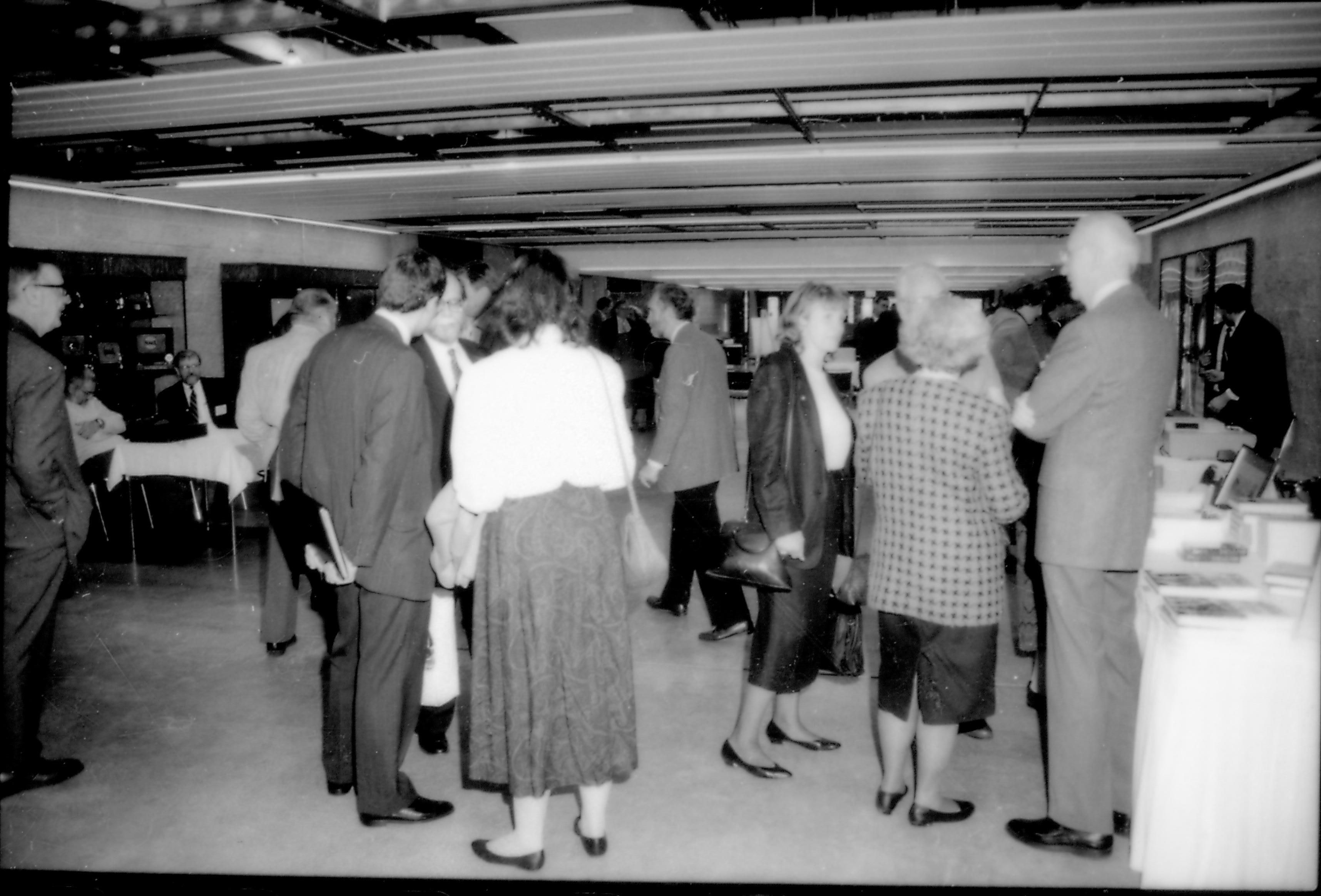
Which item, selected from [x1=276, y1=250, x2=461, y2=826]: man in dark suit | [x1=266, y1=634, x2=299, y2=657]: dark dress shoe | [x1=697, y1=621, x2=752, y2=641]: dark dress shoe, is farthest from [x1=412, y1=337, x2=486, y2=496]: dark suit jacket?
[x1=697, y1=621, x2=752, y2=641]: dark dress shoe

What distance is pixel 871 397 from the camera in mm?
2676

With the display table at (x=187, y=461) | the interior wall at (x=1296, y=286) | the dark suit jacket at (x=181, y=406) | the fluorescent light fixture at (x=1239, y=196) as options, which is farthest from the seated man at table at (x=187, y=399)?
the fluorescent light fixture at (x=1239, y=196)

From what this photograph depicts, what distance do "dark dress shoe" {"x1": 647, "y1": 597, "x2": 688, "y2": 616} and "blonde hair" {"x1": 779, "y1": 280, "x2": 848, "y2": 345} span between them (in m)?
2.25

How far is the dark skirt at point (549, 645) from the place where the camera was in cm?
229

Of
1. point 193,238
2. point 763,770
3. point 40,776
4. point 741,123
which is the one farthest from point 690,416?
point 193,238

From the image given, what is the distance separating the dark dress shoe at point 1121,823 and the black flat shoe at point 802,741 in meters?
0.90

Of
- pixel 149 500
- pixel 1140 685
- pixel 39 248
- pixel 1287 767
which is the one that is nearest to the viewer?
pixel 1287 767

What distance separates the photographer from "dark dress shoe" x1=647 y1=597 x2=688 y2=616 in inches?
191

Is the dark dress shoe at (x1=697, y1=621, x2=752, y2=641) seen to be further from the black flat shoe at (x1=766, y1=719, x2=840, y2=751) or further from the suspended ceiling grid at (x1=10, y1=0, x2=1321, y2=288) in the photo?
the suspended ceiling grid at (x1=10, y1=0, x2=1321, y2=288)

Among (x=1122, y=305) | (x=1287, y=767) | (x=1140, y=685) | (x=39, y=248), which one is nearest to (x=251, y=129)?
(x=39, y=248)

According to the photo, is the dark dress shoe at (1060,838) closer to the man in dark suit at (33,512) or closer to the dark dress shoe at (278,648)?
the man in dark suit at (33,512)

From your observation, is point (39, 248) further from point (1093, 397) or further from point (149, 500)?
point (1093, 397)

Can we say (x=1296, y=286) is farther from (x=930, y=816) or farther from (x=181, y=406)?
(x=181, y=406)

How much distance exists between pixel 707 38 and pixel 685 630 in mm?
2777
